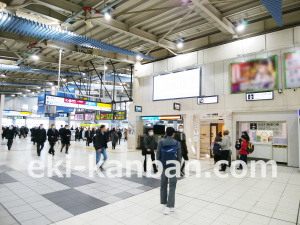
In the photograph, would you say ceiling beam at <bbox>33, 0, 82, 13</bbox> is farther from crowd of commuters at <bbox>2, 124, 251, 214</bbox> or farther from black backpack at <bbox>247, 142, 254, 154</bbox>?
black backpack at <bbox>247, 142, 254, 154</bbox>

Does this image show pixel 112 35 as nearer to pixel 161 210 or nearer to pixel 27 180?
pixel 27 180

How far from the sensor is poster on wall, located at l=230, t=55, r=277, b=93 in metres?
8.59

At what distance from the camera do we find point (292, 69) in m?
8.10

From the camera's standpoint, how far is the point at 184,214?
3.50 m

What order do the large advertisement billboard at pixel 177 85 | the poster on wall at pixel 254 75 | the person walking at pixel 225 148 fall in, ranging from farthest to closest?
the large advertisement billboard at pixel 177 85 → the poster on wall at pixel 254 75 → the person walking at pixel 225 148

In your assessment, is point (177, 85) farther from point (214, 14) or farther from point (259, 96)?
point (214, 14)

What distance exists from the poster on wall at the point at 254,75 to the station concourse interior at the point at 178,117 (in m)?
0.04

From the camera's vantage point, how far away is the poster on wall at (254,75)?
28.2ft

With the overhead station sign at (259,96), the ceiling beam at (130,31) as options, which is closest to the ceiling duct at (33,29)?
the ceiling beam at (130,31)

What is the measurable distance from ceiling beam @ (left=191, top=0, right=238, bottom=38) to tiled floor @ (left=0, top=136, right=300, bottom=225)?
220 inches

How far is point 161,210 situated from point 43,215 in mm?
1985

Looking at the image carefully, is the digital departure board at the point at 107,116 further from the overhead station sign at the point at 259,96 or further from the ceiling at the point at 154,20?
the overhead station sign at the point at 259,96

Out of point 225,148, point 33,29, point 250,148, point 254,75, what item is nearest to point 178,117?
point 254,75

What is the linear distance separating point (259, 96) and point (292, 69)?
1554 millimetres
